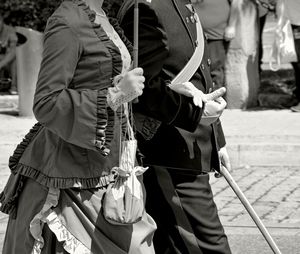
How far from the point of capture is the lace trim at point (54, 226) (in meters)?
3.48

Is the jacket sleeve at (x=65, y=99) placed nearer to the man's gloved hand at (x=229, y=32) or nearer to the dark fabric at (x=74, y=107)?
the dark fabric at (x=74, y=107)

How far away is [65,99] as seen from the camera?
337 cm

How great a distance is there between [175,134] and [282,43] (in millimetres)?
5986

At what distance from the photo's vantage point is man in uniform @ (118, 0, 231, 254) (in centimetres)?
393

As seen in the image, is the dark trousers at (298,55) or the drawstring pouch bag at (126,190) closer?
the drawstring pouch bag at (126,190)

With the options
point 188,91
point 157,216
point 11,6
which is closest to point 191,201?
point 157,216

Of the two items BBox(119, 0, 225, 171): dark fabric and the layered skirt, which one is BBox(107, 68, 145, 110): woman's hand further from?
BBox(119, 0, 225, 171): dark fabric

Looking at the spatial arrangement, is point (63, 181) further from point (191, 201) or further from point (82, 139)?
point (191, 201)

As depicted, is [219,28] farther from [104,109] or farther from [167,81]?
[104,109]

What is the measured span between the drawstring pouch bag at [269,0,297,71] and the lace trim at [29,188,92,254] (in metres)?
6.60

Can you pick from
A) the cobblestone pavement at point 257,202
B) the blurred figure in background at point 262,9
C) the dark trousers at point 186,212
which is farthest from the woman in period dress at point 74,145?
the blurred figure in background at point 262,9

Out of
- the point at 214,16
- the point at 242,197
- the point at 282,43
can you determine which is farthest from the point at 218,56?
the point at 242,197

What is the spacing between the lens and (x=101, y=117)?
3428mm

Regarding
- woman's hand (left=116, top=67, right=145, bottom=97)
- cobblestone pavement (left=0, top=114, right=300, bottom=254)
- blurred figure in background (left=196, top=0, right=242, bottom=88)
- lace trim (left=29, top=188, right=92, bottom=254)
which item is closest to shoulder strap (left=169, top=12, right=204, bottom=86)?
woman's hand (left=116, top=67, right=145, bottom=97)
